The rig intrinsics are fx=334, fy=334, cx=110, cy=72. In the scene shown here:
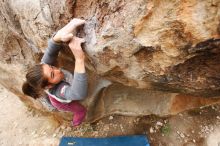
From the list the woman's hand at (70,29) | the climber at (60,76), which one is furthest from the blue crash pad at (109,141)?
the woman's hand at (70,29)

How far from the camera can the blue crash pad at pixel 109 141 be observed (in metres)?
3.71

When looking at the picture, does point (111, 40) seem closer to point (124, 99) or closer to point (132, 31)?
point (132, 31)

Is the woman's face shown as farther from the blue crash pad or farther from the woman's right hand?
the blue crash pad

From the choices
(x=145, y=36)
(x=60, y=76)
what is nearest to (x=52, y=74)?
(x=60, y=76)

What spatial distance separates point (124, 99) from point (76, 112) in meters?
0.70

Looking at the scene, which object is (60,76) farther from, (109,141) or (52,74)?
(109,141)

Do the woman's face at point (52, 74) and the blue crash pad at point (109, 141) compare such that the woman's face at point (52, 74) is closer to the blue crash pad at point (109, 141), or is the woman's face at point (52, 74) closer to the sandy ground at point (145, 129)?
the blue crash pad at point (109, 141)

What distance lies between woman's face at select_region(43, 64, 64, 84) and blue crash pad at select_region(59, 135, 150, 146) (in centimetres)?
144

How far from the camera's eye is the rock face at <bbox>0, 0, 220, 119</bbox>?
1875mm

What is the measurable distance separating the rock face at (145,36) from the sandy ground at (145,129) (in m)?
A: 1.43

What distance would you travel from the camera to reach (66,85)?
257cm

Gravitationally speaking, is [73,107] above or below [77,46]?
below

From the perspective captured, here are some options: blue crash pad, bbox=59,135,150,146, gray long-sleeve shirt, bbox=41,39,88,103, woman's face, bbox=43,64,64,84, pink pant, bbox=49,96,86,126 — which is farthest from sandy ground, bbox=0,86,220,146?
woman's face, bbox=43,64,64,84

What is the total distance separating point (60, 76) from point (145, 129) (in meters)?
1.69
